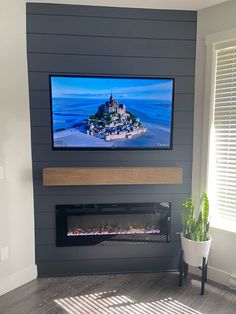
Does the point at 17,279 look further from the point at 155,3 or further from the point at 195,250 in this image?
the point at 155,3

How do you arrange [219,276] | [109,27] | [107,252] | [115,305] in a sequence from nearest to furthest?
[115,305]
[109,27]
[219,276]
[107,252]

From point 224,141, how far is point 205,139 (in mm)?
178

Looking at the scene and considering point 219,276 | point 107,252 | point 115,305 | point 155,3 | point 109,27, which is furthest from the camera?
point 107,252

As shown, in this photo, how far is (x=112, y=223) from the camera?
114 inches

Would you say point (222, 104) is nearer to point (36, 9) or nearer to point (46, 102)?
point (46, 102)

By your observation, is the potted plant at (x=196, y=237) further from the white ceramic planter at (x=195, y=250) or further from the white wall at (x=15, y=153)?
the white wall at (x=15, y=153)

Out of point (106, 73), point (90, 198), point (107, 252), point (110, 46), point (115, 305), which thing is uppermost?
point (110, 46)

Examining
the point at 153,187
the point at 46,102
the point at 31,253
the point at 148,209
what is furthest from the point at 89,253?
the point at 46,102

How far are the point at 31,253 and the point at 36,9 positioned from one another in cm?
227

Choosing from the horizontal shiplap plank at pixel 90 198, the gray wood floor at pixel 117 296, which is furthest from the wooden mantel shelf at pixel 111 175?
the gray wood floor at pixel 117 296

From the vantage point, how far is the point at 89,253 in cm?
285

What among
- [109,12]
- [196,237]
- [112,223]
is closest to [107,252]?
[112,223]

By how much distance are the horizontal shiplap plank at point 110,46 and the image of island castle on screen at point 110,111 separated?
0.26 metres

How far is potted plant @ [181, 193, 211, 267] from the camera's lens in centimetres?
254
